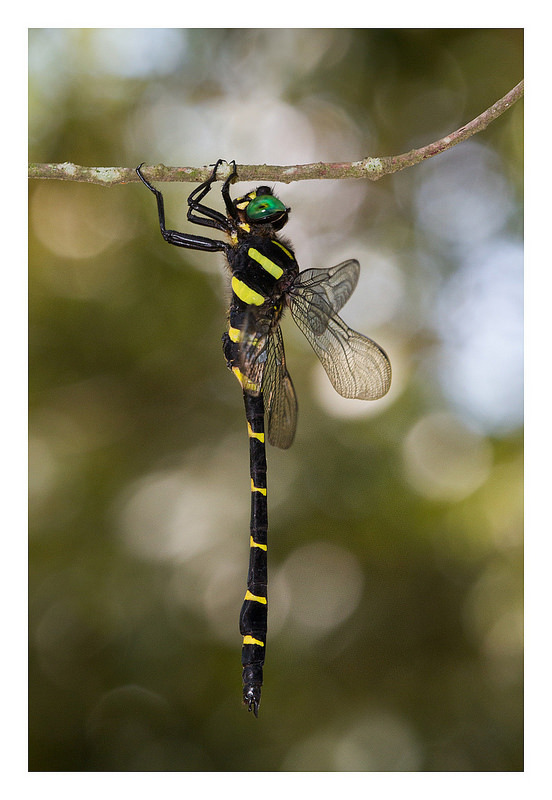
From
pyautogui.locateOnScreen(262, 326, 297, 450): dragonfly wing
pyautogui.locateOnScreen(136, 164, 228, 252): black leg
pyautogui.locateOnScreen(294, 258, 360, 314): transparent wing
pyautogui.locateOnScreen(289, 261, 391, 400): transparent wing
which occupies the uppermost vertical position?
pyautogui.locateOnScreen(136, 164, 228, 252): black leg

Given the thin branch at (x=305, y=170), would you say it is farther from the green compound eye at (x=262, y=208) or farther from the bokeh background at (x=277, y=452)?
the bokeh background at (x=277, y=452)

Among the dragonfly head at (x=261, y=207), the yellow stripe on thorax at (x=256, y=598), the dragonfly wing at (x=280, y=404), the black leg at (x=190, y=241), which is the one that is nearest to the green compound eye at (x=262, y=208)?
the dragonfly head at (x=261, y=207)

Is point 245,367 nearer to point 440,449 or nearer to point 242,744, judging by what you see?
point 440,449

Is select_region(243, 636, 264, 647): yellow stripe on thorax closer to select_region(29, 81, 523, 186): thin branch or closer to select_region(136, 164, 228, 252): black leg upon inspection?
select_region(136, 164, 228, 252): black leg

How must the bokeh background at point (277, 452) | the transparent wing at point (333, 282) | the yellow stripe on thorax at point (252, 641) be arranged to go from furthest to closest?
the bokeh background at point (277, 452) < the transparent wing at point (333, 282) < the yellow stripe on thorax at point (252, 641)

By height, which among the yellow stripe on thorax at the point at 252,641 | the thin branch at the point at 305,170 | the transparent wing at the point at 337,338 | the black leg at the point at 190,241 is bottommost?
the yellow stripe on thorax at the point at 252,641

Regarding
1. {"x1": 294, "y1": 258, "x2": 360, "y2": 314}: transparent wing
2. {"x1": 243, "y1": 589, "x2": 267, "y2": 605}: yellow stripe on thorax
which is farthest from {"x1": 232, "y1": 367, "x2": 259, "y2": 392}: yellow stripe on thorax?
{"x1": 243, "y1": 589, "x2": 267, "y2": 605}: yellow stripe on thorax

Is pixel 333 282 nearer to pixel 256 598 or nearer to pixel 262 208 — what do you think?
pixel 262 208
